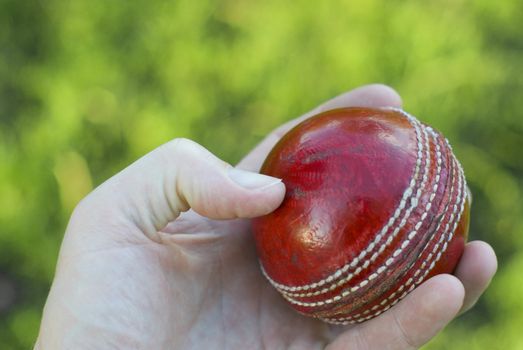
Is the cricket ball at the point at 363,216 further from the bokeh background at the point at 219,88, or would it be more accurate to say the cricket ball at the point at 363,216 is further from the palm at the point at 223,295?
the bokeh background at the point at 219,88

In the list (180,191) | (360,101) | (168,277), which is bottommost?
(168,277)

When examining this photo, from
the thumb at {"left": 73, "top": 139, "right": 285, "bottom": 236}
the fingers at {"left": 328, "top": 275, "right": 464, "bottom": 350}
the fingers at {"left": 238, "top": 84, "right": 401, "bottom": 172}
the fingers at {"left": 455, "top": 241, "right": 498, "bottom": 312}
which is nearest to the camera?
the fingers at {"left": 328, "top": 275, "right": 464, "bottom": 350}

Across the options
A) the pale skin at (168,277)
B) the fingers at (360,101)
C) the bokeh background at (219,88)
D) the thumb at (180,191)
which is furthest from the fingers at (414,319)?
the bokeh background at (219,88)

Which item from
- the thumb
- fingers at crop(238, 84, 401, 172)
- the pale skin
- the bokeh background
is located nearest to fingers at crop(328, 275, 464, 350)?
the pale skin

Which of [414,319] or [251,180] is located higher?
[251,180]

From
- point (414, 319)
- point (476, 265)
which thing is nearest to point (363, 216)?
point (414, 319)

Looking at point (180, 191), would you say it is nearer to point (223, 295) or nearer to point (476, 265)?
point (223, 295)

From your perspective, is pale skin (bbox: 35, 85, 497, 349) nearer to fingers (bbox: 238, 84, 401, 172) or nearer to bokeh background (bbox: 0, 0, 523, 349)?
fingers (bbox: 238, 84, 401, 172)

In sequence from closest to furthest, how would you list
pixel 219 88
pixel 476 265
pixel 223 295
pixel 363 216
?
pixel 363 216
pixel 476 265
pixel 223 295
pixel 219 88
